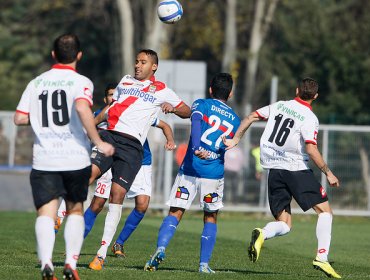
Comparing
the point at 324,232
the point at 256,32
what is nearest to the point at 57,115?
the point at 324,232

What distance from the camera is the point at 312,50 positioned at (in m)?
37.3

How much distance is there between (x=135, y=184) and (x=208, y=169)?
2.44m

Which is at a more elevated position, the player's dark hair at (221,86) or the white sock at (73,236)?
the player's dark hair at (221,86)

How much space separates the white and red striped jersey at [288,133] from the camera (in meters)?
12.1

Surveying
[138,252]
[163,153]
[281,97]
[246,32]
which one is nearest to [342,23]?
[246,32]

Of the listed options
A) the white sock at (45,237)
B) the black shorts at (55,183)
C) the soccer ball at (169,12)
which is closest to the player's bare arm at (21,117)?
the black shorts at (55,183)

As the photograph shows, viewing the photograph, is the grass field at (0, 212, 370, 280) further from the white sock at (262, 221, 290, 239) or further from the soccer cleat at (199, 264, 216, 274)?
the white sock at (262, 221, 290, 239)

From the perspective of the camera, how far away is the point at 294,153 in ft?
40.3

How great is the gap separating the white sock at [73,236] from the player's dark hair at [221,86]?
8.74 ft

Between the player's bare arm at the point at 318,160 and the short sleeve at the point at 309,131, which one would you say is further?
the short sleeve at the point at 309,131

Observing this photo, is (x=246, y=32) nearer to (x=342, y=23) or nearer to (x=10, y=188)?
(x=342, y=23)

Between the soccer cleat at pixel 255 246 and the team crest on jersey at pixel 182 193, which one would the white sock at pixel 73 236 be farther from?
the soccer cleat at pixel 255 246

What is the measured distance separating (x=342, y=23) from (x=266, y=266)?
32.5m

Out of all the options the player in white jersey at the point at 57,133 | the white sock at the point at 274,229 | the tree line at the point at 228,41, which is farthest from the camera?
the tree line at the point at 228,41
